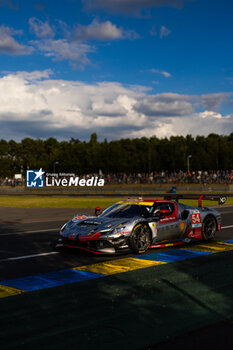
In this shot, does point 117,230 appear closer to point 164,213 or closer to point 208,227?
point 164,213

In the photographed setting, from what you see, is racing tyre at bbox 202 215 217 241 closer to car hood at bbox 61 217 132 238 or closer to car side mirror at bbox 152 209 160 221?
car side mirror at bbox 152 209 160 221

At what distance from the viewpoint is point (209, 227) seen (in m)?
11.0

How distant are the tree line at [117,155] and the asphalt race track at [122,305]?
7138 centimetres

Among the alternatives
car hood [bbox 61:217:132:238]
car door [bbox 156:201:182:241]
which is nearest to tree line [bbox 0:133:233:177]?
car door [bbox 156:201:182:241]

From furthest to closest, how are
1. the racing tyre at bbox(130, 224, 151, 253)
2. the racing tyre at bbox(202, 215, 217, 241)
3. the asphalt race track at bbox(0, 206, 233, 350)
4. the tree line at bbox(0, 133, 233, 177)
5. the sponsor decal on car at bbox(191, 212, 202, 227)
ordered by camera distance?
1. the tree line at bbox(0, 133, 233, 177)
2. the racing tyre at bbox(202, 215, 217, 241)
3. the sponsor decal on car at bbox(191, 212, 202, 227)
4. the racing tyre at bbox(130, 224, 151, 253)
5. the asphalt race track at bbox(0, 206, 233, 350)

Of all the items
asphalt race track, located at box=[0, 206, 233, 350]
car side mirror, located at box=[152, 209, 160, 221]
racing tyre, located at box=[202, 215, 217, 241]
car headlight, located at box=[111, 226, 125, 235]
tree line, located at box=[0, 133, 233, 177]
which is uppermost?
tree line, located at box=[0, 133, 233, 177]

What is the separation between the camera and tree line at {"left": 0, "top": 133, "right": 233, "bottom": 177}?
265 ft

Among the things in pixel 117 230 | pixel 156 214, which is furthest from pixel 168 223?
pixel 117 230

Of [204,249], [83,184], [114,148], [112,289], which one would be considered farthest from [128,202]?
[114,148]

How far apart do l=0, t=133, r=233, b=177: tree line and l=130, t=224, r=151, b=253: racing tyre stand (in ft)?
229

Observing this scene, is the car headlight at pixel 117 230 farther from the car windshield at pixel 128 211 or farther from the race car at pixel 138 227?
the car windshield at pixel 128 211

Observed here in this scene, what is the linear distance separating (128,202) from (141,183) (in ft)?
138

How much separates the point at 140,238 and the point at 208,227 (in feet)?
9.01

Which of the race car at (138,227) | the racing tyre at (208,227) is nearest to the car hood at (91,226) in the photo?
the race car at (138,227)
